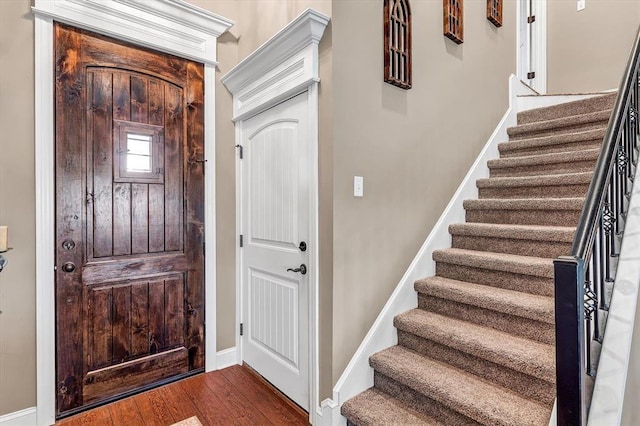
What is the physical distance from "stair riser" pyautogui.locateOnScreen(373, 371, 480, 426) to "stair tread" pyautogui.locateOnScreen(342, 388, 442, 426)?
0.09 ft

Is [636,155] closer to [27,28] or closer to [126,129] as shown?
[126,129]

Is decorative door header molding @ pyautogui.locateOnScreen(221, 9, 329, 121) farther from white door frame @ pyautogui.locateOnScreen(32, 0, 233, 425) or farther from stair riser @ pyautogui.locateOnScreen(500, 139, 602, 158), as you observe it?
stair riser @ pyautogui.locateOnScreen(500, 139, 602, 158)

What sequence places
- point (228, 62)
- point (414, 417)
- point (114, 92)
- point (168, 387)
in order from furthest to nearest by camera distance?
point (228, 62), point (168, 387), point (114, 92), point (414, 417)

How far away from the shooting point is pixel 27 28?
6.50 ft

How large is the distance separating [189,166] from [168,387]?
155 centimetres

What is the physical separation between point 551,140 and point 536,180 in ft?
1.78

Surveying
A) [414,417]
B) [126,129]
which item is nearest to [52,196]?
[126,129]

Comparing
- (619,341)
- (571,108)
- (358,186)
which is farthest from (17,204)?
(571,108)

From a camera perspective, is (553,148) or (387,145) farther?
(553,148)

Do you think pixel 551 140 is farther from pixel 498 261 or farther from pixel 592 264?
pixel 592 264

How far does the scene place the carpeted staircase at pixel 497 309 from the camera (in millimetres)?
1651

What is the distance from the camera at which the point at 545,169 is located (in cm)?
275

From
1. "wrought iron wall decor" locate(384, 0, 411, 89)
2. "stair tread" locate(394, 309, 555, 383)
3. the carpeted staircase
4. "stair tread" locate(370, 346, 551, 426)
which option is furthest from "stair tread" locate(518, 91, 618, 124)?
"stair tread" locate(370, 346, 551, 426)

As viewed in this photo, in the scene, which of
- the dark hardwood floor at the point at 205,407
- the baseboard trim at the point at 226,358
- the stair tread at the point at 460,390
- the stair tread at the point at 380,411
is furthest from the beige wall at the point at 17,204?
the stair tread at the point at 460,390
